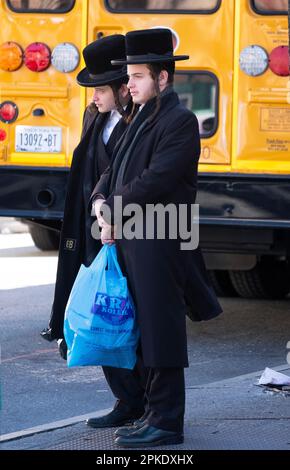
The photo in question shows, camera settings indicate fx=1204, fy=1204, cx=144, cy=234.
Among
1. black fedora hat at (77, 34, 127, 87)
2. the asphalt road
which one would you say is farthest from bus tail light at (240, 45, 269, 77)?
black fedora hat at (77, 34, 127, 87)

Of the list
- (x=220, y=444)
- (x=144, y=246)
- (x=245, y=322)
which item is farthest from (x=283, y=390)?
(x=245, y=322)

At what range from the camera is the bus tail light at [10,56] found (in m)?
8.05

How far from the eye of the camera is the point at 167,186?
5207 mm

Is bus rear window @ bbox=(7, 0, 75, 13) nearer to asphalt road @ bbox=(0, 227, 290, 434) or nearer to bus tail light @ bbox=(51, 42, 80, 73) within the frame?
bus tail light @ bbox=(51, 42, 80, 73)

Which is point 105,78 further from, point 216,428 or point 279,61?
point 279,61

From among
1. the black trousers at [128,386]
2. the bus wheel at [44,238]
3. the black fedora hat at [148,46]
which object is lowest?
the bus wheel at [44,238]

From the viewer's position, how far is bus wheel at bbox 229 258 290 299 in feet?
31.1

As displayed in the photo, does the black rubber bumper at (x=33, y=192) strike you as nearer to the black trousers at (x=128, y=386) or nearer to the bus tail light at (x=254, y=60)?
the bus tail light at (x=254, y=60)

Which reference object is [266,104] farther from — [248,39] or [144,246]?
[144,246]

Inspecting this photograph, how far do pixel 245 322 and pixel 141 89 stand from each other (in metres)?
4.15

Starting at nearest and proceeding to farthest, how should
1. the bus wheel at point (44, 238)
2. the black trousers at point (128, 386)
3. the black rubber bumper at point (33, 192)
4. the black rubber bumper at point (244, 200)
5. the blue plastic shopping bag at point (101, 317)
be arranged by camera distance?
1. the blue plastic shopping bag at point (101, 317)
2. the black trousers at point (128, 386)
3. the black rubber bumper at point (244, 200)
4. the black rubber bumper at point (33, 192)
5. the bus wheel at point (44, 238)

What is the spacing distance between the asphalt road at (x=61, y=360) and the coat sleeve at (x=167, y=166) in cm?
143

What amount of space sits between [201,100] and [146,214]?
2762 mm

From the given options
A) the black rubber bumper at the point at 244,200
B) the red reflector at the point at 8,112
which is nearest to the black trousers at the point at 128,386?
the black rubber bumper at the point at 244,200
